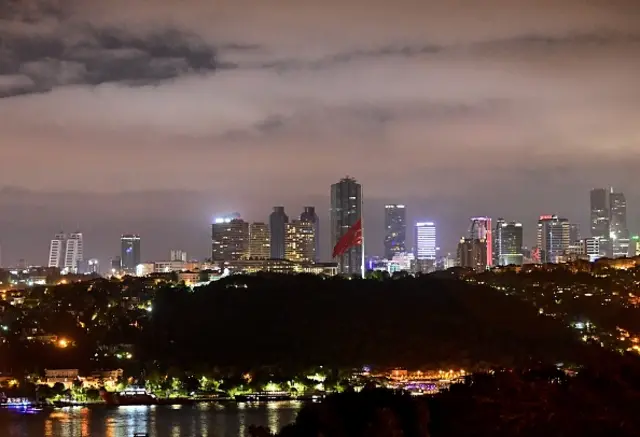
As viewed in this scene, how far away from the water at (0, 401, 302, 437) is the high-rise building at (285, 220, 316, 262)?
43408 mm

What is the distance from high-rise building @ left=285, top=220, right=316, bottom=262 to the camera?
77688 mm

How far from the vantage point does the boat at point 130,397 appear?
117 feet

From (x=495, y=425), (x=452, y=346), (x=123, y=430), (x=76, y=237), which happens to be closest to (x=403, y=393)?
(x=495, y=425)

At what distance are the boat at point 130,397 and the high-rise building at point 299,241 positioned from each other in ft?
132

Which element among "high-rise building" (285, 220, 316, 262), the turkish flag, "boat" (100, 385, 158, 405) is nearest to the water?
"boat" (100, 385, 158, 405)

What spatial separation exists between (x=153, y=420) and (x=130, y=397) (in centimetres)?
678

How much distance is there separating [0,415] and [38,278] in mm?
42557

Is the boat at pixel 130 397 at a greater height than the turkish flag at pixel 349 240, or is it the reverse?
the turkish flag at pixel 349 240

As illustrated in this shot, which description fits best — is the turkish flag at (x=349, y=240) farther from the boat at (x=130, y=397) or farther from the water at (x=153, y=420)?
the boat at (x=130, y=397)

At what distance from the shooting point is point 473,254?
265 feet

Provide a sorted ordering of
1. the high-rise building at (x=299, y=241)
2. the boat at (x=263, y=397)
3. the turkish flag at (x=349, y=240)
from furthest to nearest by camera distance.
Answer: the high-rise building at (x=299, y=241) < the boat at (x=263, y=397) < the turkish flag at (x=349, y=240)

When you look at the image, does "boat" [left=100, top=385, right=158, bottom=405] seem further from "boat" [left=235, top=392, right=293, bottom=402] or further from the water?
"boat" [left=235, top=392, right=293, bottom=402]

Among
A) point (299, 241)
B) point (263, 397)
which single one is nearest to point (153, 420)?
point (263, 397)

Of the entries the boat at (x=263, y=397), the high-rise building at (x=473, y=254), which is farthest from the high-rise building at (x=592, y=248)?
the boat at (x=263, y=397)
